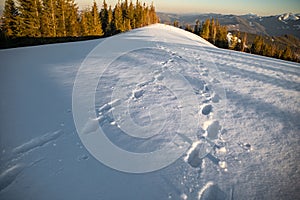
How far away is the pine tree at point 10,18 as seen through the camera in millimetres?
25264

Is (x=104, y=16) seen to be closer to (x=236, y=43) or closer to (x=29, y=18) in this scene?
(x=29, y=18)

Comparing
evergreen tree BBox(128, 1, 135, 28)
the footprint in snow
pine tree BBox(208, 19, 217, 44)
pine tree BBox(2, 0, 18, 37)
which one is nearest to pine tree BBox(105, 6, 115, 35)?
evergreen tree BBox(128, 1, 135, 28)

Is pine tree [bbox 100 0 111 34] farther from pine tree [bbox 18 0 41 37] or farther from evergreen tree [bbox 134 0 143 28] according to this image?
pine tree [bbox 18 0 41 37]

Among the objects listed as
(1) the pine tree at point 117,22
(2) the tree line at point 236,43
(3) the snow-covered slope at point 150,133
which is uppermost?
(1) the pine tree at point 117,22

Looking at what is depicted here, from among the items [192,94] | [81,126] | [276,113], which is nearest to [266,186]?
[276,113]

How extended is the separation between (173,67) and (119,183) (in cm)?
581

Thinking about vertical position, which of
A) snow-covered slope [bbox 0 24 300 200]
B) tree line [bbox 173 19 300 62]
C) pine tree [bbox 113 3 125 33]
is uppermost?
pine tree [bbox 113 3 125 33]

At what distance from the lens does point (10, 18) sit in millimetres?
25672

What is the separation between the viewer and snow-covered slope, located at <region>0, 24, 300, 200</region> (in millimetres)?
3231

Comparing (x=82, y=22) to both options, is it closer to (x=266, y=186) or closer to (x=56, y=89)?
(x=56, y=89)

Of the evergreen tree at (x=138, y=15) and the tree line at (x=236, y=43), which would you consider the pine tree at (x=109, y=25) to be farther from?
the tree line at (x=236, y=43)

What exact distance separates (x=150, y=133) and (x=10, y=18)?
31.6 metres

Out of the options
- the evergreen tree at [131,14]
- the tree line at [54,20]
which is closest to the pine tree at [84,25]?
the tree line at [54,20]

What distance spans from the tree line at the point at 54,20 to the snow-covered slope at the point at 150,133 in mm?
24320
